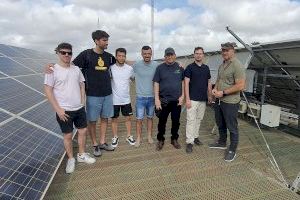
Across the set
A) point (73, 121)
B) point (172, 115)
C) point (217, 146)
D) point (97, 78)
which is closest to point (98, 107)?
point (97, 78)

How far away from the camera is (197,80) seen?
5.12m

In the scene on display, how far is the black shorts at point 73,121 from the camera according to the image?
13.6 ft

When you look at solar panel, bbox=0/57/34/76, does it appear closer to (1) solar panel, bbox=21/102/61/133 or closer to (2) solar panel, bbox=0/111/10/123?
(1) solar panel, bbox=21/102/61/133

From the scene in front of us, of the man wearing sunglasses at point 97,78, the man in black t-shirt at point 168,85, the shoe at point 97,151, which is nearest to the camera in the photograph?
the man wearing sunglasses at point 97,78

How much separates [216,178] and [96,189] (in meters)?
1.66

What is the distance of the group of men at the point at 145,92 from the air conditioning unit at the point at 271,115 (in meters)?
1.64

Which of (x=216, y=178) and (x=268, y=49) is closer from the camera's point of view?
(x=216, y=178)

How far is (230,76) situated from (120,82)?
1897 millimetres

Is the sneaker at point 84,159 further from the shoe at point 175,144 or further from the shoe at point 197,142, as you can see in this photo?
the shoe at point 197,142

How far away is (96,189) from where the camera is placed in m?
3.78

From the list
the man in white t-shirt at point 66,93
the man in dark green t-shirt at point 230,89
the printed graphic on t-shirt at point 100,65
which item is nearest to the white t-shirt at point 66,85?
the man in white t-shirt at point 66,93

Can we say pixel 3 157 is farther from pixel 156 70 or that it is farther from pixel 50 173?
pixel 156 70

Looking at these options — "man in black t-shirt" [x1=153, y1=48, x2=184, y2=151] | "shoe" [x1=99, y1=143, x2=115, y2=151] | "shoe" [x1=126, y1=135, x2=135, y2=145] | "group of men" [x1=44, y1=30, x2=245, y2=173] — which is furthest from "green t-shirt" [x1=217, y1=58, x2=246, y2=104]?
"shoe" [x1=99, y1=143, x2=115, y2=151]

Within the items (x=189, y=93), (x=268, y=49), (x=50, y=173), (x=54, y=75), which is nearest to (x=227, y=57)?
(x=189, y=93)
